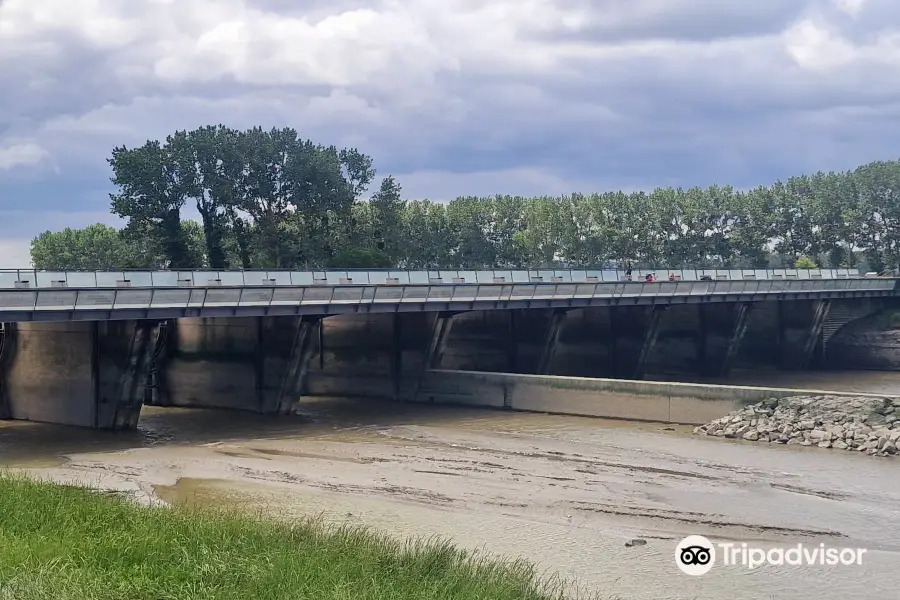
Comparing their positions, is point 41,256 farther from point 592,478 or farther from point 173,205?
point 592,478

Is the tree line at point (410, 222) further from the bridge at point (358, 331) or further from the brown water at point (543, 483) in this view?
the brown water at point (543, 483)

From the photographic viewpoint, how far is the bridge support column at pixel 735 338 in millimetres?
76188

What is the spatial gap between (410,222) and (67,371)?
9188 centimetres

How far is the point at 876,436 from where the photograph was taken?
129 ft

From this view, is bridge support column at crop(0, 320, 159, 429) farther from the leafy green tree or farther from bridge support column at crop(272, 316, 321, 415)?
the leafy green tree

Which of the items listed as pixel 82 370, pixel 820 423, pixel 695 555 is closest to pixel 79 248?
pixel 82 370

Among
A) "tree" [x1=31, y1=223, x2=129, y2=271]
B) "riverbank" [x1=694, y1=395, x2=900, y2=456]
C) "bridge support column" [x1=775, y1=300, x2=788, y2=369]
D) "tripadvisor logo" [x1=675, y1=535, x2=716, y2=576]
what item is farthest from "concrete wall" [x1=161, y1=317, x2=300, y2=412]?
"tree" [x1=31, y1=223, x2=129, y2=271]

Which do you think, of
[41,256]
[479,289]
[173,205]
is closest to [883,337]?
[479,289]

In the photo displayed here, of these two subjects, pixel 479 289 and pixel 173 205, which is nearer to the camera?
pixel 479 289

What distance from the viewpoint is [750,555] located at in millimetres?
24453

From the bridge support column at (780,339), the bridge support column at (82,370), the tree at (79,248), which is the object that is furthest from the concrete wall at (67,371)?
the tree at (79,248)

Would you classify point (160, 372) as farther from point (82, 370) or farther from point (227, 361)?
point (82, 370)

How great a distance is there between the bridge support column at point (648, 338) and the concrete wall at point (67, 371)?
37014 millimetres

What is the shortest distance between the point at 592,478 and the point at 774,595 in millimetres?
14305
